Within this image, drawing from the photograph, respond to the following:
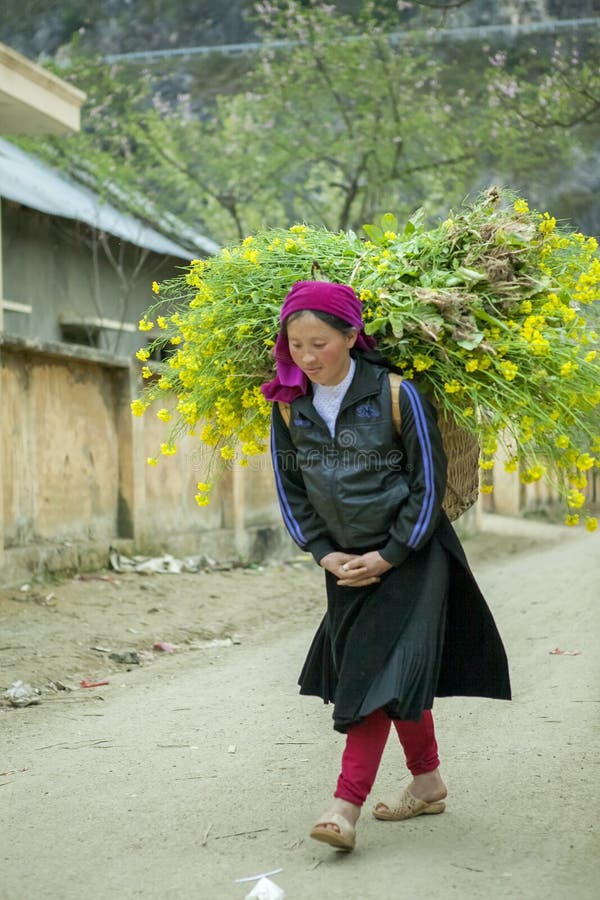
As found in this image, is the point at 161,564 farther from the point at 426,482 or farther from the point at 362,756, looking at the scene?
the point at 426,482

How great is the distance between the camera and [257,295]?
144 inches

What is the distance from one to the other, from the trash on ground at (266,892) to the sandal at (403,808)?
0.73 metres

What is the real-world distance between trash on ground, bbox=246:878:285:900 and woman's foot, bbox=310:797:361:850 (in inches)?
9.7

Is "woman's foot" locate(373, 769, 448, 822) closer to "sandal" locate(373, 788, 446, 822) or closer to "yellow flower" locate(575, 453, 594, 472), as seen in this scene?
"sandal" locate(373, 788, 446, 822)

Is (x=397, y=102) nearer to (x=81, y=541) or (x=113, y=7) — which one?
(x=113, y=7)

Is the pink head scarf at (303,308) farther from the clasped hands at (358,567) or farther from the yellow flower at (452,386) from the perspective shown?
the clasped hands at (358,567)

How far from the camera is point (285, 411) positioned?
3525 millimetres

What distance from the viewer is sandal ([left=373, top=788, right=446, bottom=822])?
11.8 ft

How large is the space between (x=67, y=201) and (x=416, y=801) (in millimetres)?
12167

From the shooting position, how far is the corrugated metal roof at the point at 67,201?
12.9m

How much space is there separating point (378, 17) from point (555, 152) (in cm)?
420

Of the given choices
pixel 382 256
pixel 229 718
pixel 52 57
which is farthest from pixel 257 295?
pixel 52 57

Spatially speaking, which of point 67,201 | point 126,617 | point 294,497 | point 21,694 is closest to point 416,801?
point 294,497

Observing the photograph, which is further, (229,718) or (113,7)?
(113,7)
